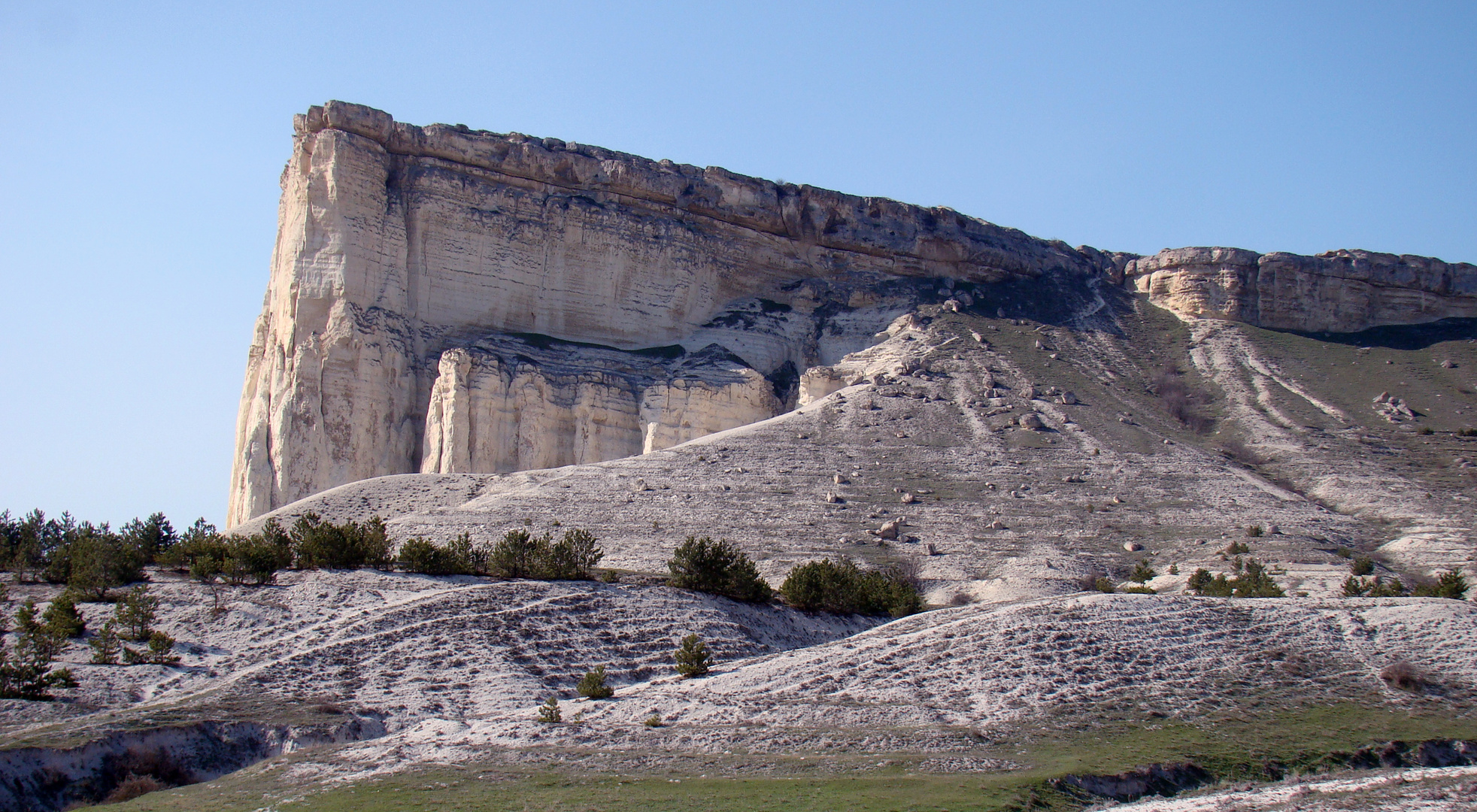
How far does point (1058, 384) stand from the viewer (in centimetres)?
5412

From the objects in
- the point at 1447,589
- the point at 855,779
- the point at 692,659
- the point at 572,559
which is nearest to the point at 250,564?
the point at 572,559

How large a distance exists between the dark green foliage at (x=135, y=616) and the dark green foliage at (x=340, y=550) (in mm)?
4781

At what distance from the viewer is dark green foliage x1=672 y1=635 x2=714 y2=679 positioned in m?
22.4

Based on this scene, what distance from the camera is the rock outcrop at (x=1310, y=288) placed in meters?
65.2

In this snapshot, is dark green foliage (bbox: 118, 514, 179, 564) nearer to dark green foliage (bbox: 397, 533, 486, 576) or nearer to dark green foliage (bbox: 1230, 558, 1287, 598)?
dark green foliage (bbox: 397, 533, 486, 576)

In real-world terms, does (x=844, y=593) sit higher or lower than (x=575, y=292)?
lower

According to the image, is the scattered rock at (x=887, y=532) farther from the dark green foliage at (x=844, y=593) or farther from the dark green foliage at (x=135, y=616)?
the dark green foliage at (x=135, y=616)

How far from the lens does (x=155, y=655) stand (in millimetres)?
21828

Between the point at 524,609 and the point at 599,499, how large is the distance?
15.2 metres

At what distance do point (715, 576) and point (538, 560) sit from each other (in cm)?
432

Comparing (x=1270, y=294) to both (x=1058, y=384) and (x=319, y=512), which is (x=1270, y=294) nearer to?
(x=1058, y=384)

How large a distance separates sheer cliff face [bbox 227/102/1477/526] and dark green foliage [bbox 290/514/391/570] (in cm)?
1904

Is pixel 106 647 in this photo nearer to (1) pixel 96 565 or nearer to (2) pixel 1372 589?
(1) pixel 96 565

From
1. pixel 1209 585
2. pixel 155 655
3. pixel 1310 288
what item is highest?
pixel 1310 288
